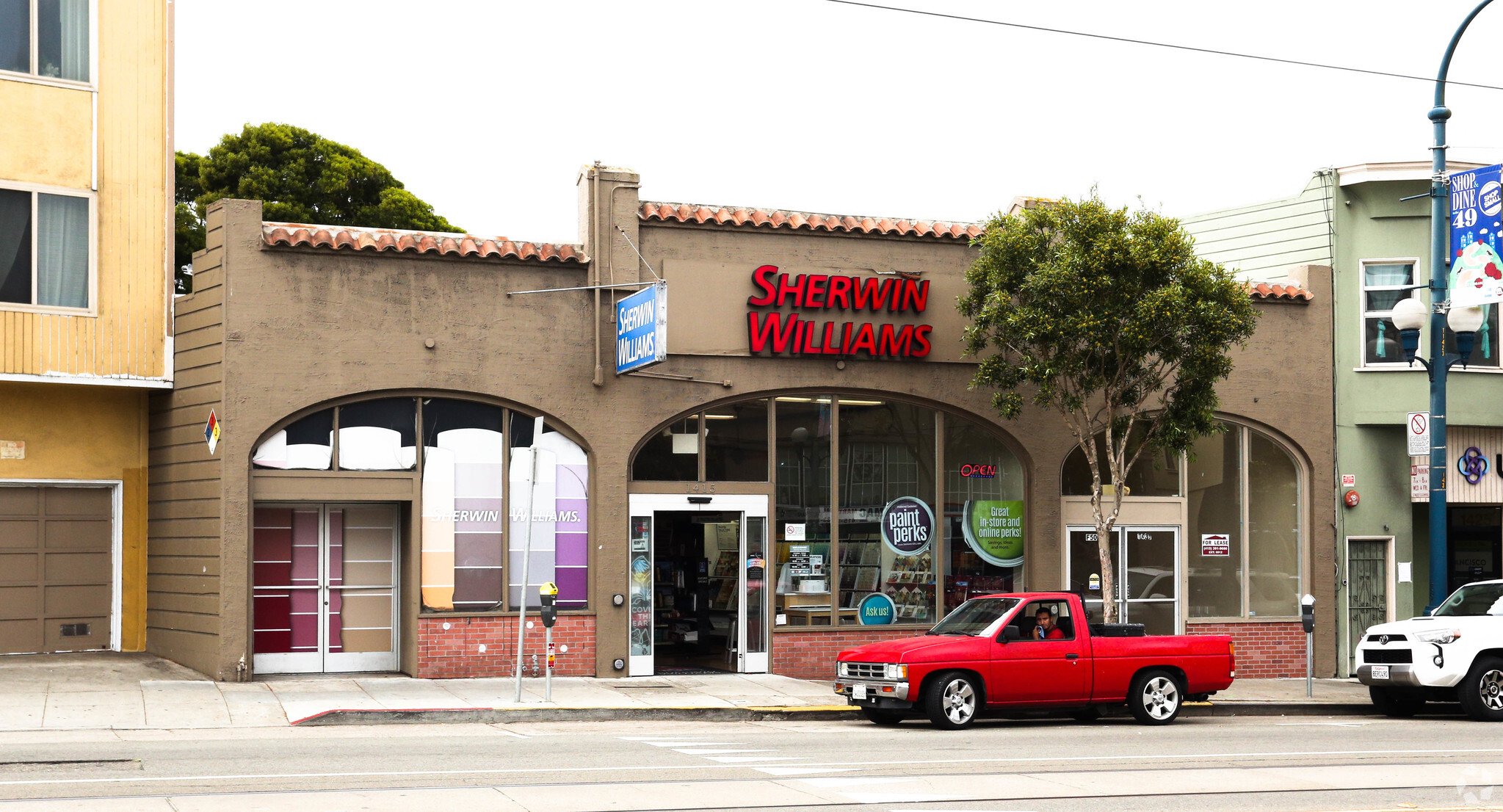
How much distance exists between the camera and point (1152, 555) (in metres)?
22.0

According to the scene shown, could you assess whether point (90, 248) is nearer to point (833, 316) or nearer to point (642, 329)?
point (642, 329)

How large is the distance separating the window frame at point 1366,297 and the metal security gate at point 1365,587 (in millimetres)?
2808

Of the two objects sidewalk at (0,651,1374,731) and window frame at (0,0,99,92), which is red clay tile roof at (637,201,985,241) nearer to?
sidewalk at (0,651,1374,731)

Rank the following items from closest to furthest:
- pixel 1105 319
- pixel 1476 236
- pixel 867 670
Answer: pixel 867 670, pixel 1105 319, pixel 1476 236

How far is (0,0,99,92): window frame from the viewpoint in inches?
707

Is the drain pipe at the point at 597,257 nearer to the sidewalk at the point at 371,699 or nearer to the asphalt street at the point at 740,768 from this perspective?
the sidewalk at the point at 371,699

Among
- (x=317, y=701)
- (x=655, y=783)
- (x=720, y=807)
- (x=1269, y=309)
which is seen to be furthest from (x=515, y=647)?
(x=1269, y=309)

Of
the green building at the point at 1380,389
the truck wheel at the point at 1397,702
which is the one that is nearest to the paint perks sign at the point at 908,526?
the truck wheel at the point at 1397,702

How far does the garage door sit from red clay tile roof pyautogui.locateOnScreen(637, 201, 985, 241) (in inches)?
331

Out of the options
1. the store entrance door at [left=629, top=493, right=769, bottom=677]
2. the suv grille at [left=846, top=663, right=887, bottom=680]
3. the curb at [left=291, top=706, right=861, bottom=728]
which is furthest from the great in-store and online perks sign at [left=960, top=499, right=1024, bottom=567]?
the suv grille at [left=846, top=663, right=887, bottom=680]

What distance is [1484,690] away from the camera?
17281 millimetres

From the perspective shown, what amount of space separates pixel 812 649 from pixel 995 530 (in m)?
3.35

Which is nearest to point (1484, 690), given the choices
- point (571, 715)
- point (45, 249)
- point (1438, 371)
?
point (1438, 371)

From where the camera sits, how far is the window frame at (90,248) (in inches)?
697
